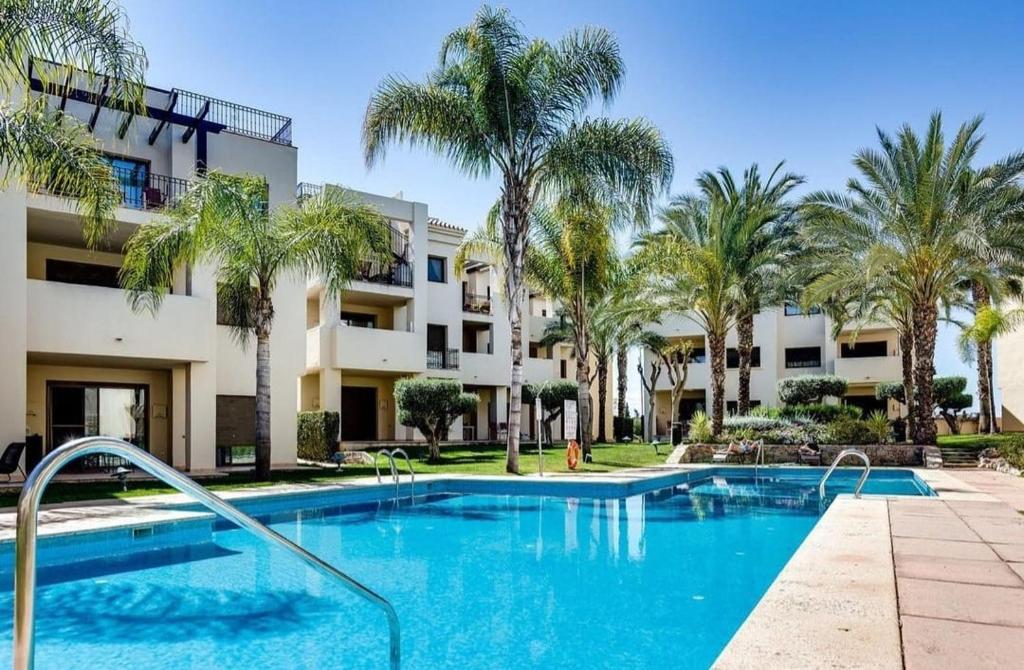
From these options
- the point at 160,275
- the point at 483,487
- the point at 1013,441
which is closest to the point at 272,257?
the point at 160,275

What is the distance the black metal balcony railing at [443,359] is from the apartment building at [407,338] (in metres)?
0.04

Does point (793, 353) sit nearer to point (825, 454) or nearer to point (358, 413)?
point (825, 454)

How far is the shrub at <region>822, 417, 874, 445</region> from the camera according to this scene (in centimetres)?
2167

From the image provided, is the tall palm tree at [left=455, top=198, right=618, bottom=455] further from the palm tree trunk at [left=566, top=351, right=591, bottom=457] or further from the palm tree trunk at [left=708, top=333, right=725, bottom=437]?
the palm tree trunk at [left=708, top=333, right=725, bottom=437]

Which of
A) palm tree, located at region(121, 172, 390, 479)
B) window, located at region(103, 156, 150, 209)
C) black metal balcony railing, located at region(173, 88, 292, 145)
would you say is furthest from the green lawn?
window, located at region(103, 156, 150, 209)

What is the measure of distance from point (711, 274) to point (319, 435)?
41.1 ft

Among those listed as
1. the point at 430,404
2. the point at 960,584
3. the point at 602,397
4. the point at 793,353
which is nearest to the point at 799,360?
the point at 793,353

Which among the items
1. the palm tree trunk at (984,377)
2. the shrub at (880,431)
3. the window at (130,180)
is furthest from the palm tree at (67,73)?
the palm tree trunk at (984,377)

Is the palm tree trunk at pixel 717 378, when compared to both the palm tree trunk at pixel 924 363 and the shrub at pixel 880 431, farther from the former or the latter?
the palm tree trunk at pixel 924 363

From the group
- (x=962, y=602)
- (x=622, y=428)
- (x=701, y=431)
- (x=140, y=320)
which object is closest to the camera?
(x=962, y=602)

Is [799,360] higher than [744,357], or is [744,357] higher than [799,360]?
[799,360]

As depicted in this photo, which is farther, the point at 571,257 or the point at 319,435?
the point at 319,435

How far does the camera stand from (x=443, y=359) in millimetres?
30188

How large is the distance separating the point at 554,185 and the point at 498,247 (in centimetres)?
438
